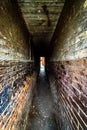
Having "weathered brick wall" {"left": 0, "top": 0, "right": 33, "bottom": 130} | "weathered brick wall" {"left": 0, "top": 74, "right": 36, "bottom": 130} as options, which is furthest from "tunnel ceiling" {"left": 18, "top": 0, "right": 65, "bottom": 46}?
"weathered brick wall" {"left": 0, "top": 74, "right": 36, "bottom": 130}

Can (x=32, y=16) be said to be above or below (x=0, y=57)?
above

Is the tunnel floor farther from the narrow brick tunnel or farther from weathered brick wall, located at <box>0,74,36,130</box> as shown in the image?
weathered brick wall, located at <box>0,74,36,130</box>

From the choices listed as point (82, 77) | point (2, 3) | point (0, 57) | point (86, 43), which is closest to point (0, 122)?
point (0, 57)

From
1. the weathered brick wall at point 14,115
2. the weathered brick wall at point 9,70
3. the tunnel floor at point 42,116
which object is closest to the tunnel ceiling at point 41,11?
the weathered brick wall at point 9,70

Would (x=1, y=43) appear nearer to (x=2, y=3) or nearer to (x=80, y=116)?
(x=2, y=3)

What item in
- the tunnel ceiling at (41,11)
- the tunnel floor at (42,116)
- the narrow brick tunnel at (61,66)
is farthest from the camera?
the tunnel floor at (42,116)

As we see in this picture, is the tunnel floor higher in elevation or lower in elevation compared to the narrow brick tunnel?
lower

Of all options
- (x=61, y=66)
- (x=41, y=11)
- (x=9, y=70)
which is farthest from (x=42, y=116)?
(x=41, y=11)

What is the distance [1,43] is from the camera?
165cm

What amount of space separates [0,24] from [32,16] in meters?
1.56

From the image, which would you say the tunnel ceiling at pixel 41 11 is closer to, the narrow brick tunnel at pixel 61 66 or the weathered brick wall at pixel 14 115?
the narrow brick tunnel at pixel 61 66

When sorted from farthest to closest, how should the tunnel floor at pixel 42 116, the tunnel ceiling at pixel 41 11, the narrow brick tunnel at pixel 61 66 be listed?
the tunnel floor at pixel 42 116
the tunnel ceiling at pixel 41 11
the narrow brick tunnel at pixel 61 66

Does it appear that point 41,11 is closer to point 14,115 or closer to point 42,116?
point 14,115

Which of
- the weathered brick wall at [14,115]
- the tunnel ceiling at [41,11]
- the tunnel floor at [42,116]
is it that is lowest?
the tunnel floor at [42,116]
